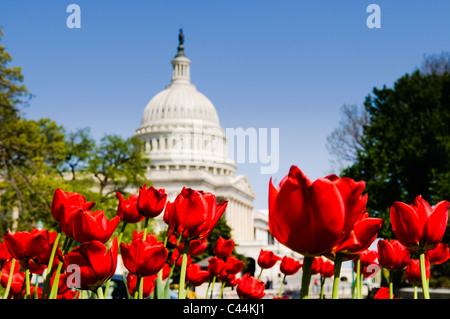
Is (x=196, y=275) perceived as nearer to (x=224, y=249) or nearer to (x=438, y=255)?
(x=224, y=249)

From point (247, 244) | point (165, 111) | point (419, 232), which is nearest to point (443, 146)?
point (419, 232)

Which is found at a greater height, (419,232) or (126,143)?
(126,143)

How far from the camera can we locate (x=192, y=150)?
4446 inches

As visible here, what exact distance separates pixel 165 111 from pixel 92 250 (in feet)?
398

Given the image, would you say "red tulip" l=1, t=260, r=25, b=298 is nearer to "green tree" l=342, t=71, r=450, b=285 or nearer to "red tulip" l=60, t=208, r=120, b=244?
"red tulip" l=60, t=208, r=120, b=244

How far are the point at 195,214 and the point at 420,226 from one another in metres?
0.76

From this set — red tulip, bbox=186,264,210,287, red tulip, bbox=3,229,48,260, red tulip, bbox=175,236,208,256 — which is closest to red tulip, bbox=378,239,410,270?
red tulip, bbox=175,236,208,256

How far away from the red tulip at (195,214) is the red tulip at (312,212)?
86 cm

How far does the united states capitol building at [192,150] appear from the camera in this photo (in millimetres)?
95913

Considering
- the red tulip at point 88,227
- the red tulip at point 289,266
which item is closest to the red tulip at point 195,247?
the red tulip at point 289,266

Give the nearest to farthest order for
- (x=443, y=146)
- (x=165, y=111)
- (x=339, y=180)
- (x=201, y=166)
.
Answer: (x=339, y=180) → (x=443, y=146) → (x=201, y=166) → (x=165, y=111)

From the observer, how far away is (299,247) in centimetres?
135

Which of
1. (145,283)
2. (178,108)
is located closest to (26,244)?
(145,283)

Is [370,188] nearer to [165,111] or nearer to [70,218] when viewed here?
[70,218]
